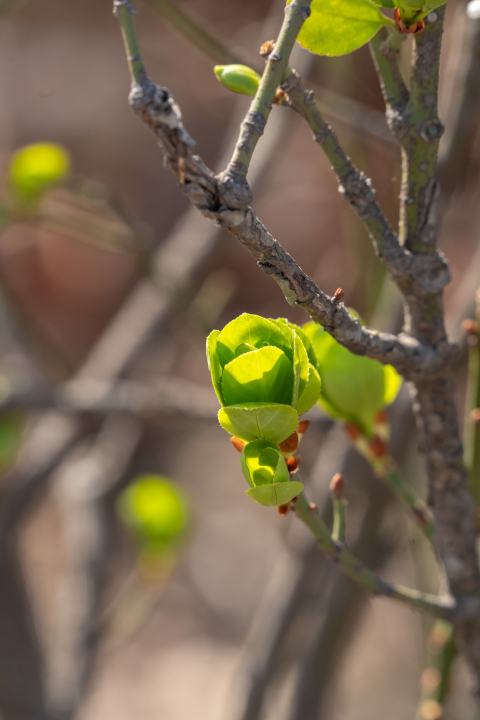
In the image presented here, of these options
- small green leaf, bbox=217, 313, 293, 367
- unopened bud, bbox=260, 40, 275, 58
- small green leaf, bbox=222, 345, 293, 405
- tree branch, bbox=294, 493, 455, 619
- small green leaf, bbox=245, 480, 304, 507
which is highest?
unopened bud, bbox=260, 40, 275, 58

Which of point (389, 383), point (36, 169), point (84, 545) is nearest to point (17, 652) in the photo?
point (84, 545)

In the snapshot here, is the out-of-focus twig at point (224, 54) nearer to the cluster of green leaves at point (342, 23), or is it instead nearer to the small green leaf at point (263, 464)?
the cluster of green leaves at point (342, 23)

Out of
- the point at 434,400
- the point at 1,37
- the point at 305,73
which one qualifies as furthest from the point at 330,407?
the point at 1,37

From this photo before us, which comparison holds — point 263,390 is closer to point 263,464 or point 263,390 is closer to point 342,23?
point 263,464

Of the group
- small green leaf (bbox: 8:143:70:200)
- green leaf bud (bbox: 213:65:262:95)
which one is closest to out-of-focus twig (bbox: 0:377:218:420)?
small green leaf (bbox: 8:143:70:200)

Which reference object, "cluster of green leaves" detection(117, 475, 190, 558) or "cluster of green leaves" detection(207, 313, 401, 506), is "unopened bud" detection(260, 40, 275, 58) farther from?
"cluster of green leaves" detection(117, 475, 190, 558)

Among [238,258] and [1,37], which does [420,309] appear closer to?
[238,258]
